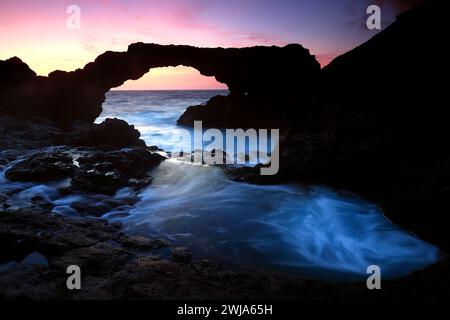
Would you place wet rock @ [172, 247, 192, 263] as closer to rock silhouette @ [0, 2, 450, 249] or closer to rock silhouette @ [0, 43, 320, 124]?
rock silhouette @ [0, 2, 450, 249]

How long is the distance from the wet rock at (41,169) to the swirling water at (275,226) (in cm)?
63

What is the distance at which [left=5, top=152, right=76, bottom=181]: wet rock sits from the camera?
943 centimetres

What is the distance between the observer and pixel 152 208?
8.09m

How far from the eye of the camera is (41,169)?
9.63m

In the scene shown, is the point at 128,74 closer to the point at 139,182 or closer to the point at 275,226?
the point at 139,182

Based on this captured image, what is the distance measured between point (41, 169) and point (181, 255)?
7.02 m

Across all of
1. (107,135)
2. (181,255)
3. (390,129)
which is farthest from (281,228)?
(107,135)

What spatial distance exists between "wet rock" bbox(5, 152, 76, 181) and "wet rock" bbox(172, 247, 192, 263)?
648cm

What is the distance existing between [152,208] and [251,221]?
2.79 meters

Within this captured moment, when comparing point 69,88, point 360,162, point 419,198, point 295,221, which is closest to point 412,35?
point 360,162

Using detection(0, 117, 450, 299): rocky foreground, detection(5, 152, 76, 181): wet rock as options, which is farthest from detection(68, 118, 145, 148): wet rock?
detection(0, 117, 450, 299): rocky foreground

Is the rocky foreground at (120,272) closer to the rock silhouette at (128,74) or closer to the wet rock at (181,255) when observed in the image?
the wet rock at (181,255)

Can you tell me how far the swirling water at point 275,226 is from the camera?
5.57 m

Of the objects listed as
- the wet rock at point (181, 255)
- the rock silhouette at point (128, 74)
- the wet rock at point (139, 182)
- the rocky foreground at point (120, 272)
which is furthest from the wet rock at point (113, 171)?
the rock silhouette at point (128, 74)
